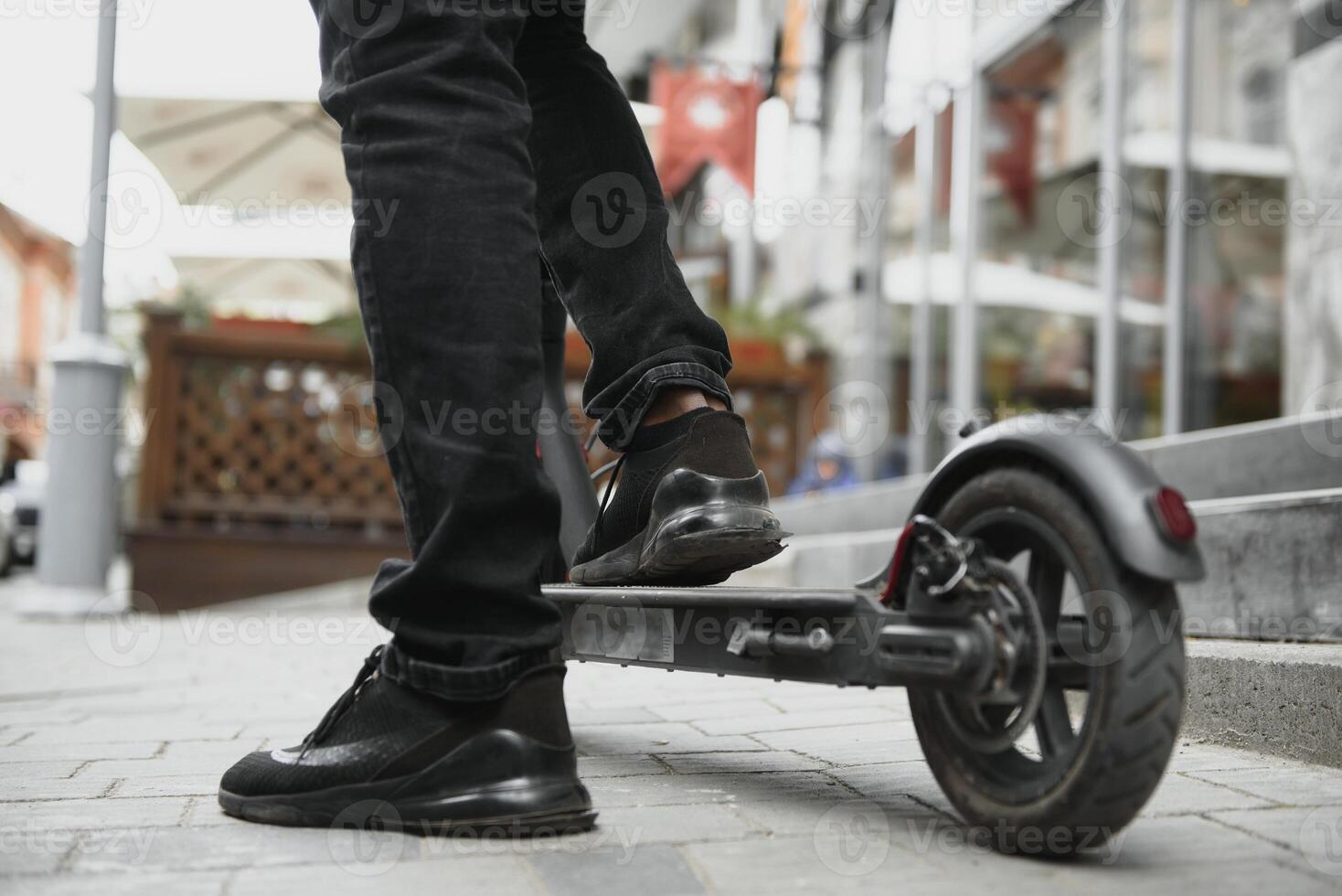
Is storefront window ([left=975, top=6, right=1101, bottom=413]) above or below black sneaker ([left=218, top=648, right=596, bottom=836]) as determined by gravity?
above

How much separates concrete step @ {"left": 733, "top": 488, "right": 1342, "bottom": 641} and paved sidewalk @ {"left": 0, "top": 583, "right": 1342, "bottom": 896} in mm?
419

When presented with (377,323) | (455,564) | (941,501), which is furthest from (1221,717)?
(377,323)

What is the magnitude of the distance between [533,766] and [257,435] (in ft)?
21.7

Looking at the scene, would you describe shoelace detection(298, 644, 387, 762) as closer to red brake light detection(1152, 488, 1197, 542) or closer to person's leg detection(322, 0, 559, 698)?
person's leg detection(322, 0, 559, 698)

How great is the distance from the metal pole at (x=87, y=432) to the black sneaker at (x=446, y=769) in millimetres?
5258

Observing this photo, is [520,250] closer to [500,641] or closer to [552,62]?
[500,641]

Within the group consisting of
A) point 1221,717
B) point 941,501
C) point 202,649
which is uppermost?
point 941,501

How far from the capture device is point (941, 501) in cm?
125

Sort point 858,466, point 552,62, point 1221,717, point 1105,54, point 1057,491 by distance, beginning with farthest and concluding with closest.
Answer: point 858,466
point 1105,54
point 1221,717
point 552,62
point 1057,491
